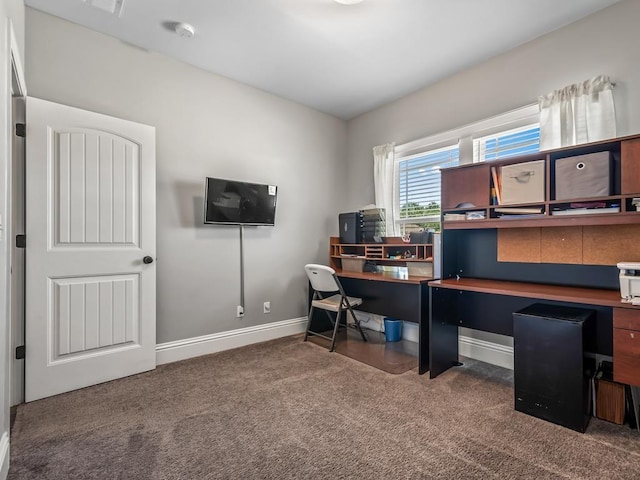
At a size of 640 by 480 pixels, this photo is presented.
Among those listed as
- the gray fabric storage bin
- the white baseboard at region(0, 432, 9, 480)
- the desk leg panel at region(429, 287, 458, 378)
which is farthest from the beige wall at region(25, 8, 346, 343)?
the gray fabric storage bin

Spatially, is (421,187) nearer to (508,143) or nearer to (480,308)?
(508,143)

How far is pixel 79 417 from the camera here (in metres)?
1.99

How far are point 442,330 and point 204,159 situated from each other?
2.60 metres

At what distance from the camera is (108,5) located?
7.41 feet

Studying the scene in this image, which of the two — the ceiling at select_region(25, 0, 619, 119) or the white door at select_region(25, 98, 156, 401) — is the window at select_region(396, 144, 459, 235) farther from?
the white door at select_region(25, 98, 156, 401)

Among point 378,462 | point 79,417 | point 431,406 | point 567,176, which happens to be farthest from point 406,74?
point 79,417

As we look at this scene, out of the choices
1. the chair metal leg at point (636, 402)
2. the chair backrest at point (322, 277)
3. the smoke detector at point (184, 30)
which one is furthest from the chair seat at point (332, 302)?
the smoke detector at point (184, 30)

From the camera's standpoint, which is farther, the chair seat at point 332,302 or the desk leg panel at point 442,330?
the chair seat at point 332,302

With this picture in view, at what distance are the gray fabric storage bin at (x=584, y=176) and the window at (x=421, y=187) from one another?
1.13 m

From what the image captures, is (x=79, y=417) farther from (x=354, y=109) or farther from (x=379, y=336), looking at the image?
(x=354, y=109)

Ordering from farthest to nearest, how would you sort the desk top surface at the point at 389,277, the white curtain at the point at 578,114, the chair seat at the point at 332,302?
the chair seat at the point at 332,302, the desk top surface at the point at 389,277, the white curtain at the point at 578,114

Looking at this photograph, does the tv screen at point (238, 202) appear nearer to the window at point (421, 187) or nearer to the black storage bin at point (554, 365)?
the window at point (421, 187)

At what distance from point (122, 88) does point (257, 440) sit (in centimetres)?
278

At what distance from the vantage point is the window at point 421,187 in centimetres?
333
